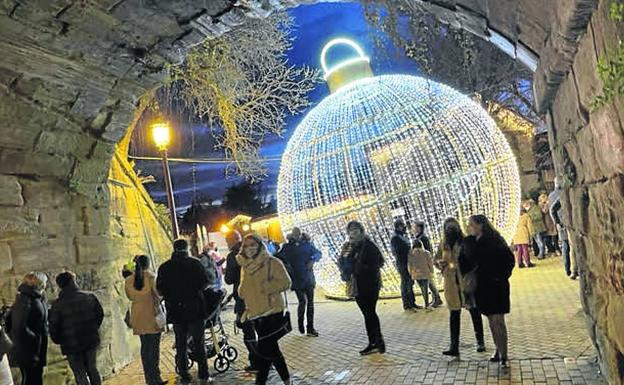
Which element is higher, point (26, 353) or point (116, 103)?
point (116, 103)

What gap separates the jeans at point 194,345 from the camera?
571cm

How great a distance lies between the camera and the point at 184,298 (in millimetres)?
5598

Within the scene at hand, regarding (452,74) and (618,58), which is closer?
(618,58)

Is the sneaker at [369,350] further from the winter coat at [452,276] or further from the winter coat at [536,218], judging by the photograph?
the winter coat at [536,218]

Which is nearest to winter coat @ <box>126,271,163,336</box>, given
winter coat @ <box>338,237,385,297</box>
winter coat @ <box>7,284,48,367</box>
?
winter coat @ <box>7,284,48,367</box>

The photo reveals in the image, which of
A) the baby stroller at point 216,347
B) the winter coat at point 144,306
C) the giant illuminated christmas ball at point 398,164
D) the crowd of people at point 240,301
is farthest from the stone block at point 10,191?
the giant illuminated christmas ball at point 398,164

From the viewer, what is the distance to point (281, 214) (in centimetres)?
1023

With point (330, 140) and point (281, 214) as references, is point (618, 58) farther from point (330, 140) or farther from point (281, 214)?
point (281, 214)

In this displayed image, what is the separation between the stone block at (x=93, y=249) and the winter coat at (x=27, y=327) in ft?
3.62

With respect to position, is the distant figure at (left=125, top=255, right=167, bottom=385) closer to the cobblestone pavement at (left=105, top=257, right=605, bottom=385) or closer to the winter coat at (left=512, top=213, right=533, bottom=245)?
the cobblestone pavement at (left=105, top=257, right=605, bottom=385)

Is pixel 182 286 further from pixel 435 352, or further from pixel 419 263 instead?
pixel 419 263

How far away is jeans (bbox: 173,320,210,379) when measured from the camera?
5711mm

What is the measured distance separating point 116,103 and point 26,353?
2.52 metres

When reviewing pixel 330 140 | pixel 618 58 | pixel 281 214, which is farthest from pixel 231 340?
pixel 618 58
